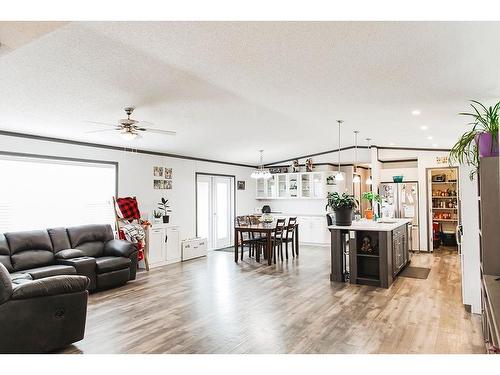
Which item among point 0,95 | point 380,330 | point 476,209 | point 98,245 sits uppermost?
point 0,95

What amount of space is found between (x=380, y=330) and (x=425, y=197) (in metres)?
5.67

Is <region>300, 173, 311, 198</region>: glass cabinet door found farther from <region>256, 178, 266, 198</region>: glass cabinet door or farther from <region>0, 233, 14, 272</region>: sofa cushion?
<region>0, 233, 14, 272</region>: sofa cushion

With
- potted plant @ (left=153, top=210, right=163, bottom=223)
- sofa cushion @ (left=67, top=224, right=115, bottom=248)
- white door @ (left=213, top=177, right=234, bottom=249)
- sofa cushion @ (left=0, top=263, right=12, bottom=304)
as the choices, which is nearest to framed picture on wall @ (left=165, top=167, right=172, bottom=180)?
potted plant @ (left=153, top=210, right=163, bottom=223)

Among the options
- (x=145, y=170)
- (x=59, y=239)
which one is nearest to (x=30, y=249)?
(x=59, y=239)

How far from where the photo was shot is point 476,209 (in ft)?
12.9

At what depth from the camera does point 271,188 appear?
35.0 ft

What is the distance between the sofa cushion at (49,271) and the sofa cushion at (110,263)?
43cm

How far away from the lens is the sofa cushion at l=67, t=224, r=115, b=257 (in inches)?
218

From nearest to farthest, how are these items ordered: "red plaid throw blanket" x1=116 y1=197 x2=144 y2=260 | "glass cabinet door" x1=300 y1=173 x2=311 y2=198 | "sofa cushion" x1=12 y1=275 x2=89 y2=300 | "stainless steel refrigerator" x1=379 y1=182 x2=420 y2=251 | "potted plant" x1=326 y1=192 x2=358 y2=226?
1. "sofa cushion" x1=12 y1=275 x2=89 y2=300
2. "potted plant" x1=326 y1=192 x2=358 y2=226
3. "red plaid throw blanket" x1=116 y1=197 x2=144 y2=260
4. "stainless steel refrigerator" x1=379 y1=182 x2=420 y2=251
5. "glass cabinet door" x1=300 y1=173 x2=311 y2=198

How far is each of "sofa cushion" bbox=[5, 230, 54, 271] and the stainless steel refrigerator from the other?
286 inches

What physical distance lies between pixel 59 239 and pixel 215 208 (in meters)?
4.47

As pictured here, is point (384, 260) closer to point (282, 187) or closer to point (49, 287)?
point (49, 287)

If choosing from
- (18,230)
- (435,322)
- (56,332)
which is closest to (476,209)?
(435,322)
